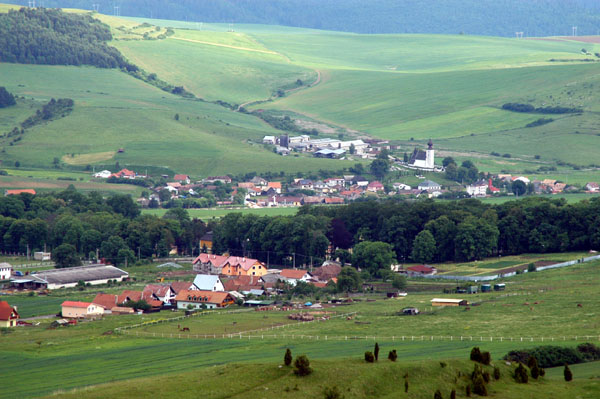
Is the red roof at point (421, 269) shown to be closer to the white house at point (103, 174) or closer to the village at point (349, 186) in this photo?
the village at point (349, 186)

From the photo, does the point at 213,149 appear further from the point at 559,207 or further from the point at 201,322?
the point at 201,322

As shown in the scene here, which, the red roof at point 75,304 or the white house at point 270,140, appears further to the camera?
the white house at point 270,140

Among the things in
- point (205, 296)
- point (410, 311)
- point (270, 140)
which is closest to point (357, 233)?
point (205, 296)

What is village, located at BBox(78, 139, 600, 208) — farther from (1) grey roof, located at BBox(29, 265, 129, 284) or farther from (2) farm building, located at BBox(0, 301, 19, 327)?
(2) farm building, located at BBox(0, 301, 19, 327)

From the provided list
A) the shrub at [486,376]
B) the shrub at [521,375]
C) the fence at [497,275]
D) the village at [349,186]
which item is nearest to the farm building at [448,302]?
the fence at [497,275]

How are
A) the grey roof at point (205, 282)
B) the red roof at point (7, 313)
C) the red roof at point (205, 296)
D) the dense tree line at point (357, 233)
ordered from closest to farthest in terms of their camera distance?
1. the red roof at point (7, 313)
2. the red roof at point (205, 296)
3. the grey roof at point (205, 282)
4. the dense tree line at point (357, 233)
